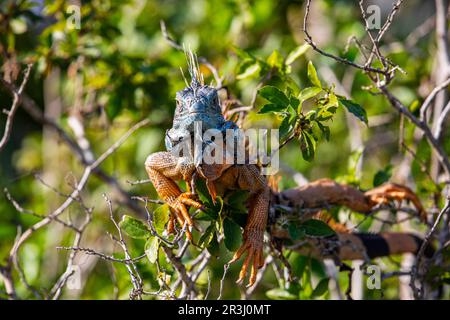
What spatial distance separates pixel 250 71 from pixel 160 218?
1342mm

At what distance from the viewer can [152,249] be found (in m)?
3.14

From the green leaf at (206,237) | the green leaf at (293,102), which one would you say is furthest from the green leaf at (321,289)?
the green leaf at (293,102)

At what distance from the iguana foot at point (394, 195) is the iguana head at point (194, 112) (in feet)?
5.29

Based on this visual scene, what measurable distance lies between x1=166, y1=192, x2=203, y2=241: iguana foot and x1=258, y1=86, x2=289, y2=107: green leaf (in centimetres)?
61

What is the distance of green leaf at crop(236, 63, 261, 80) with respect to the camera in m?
4.18

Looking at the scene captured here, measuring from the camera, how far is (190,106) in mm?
3074

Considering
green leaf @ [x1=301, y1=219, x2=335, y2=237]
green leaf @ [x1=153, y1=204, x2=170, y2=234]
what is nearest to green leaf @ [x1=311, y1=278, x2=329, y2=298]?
green leaf @ [x1=301, y1=219, x2=335, y2=237]

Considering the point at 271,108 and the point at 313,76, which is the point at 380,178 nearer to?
the point at 313,76

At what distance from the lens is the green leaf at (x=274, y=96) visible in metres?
3.21

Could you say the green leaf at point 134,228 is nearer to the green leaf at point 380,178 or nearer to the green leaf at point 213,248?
the green leaf at point 213,248

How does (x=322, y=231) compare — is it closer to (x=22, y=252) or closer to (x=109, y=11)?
(x=22, y=252)

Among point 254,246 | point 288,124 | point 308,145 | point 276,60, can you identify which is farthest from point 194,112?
point 276,60

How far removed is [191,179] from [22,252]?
7.45 ft
